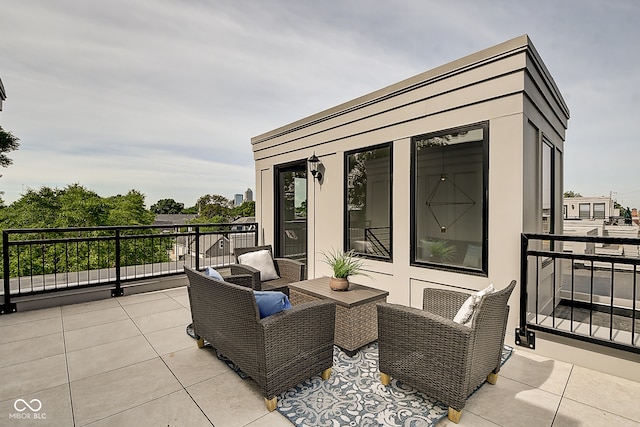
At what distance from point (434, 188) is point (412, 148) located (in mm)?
584

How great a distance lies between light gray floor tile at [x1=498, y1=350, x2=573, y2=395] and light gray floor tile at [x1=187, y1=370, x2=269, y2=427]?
2.04 meters

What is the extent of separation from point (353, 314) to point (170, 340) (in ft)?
6.63

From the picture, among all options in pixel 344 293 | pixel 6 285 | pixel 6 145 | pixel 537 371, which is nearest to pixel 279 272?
pixel 344 293

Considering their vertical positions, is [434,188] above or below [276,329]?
above

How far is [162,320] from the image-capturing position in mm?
3750

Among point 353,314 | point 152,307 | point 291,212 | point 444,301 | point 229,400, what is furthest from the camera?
point 291,212

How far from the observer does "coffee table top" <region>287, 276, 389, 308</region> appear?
2.80 metres

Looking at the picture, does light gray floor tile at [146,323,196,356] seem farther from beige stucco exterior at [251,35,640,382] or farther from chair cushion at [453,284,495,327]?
chair cushion at [453,284,495,327]

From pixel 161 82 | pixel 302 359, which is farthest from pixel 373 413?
pixel 161 82

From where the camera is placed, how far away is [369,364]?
2.62 metres

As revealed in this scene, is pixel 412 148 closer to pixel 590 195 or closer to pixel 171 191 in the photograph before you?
pixel 171 191

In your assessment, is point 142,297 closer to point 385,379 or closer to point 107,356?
point 107,356

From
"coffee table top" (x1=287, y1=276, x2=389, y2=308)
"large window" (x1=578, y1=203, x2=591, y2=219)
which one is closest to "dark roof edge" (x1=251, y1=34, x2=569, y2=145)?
"coffee table top" (x1=287, y1=276, x2=389, y2=308)

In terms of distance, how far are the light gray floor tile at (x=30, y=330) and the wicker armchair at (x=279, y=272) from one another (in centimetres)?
213
